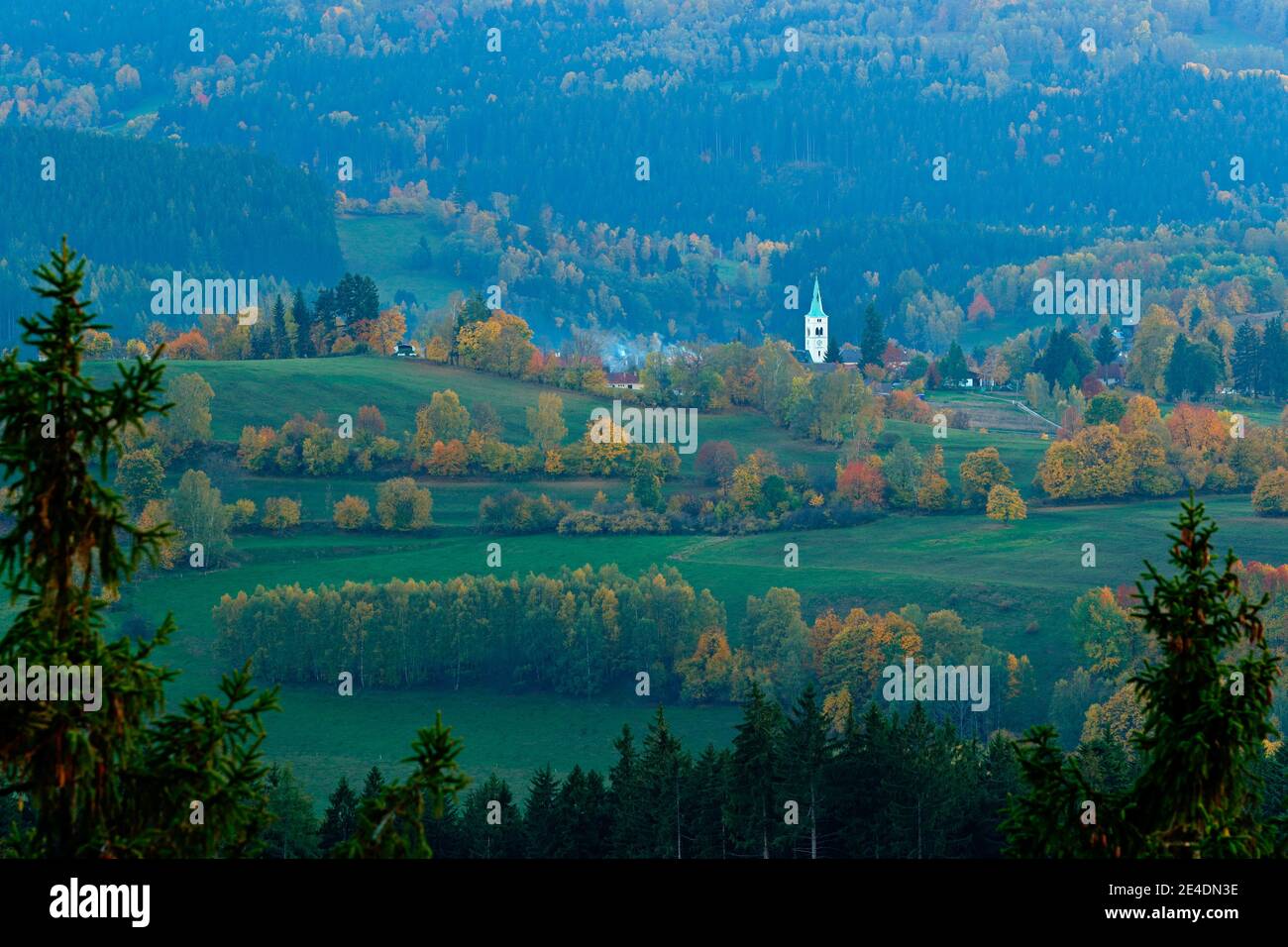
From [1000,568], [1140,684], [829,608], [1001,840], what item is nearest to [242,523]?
[829,608]

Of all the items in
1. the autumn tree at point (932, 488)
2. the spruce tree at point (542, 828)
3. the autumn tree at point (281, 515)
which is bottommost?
the spruce tree at point (542, 828)

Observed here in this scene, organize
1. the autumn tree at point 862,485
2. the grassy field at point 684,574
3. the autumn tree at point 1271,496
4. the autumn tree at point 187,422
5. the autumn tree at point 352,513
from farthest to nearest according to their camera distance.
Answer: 1. the autumn tree at point 187,422
2. the autumn tree at point 862,485
3. the autumn tree at point 1271,496
4. the autumn tree at point 352,513
5. the grassy field at point 684,574

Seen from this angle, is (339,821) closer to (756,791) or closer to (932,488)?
(756,791)

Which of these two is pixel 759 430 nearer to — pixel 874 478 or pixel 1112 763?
pixel 874 478

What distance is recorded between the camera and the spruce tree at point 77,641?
1543 cm

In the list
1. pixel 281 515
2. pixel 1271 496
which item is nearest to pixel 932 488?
pixel 1271 496

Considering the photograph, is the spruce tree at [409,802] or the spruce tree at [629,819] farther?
the spruce tree at [629,819]

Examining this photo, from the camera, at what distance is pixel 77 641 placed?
15719 millimetres

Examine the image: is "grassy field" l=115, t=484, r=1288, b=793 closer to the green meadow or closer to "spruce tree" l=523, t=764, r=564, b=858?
the green meadow

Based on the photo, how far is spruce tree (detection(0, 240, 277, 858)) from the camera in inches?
607

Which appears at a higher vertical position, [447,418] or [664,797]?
[447,418]

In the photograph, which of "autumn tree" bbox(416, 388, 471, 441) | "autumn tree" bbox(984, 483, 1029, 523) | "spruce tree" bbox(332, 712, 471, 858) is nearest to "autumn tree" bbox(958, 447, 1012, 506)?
"autumn tree" bbox(984, 483, 1029, 523)

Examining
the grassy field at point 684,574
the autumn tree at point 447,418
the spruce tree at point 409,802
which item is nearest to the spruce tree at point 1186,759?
the spruce tree at point 409,802

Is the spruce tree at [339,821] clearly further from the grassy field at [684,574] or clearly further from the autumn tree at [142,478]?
the autumn tree at [142,478]
